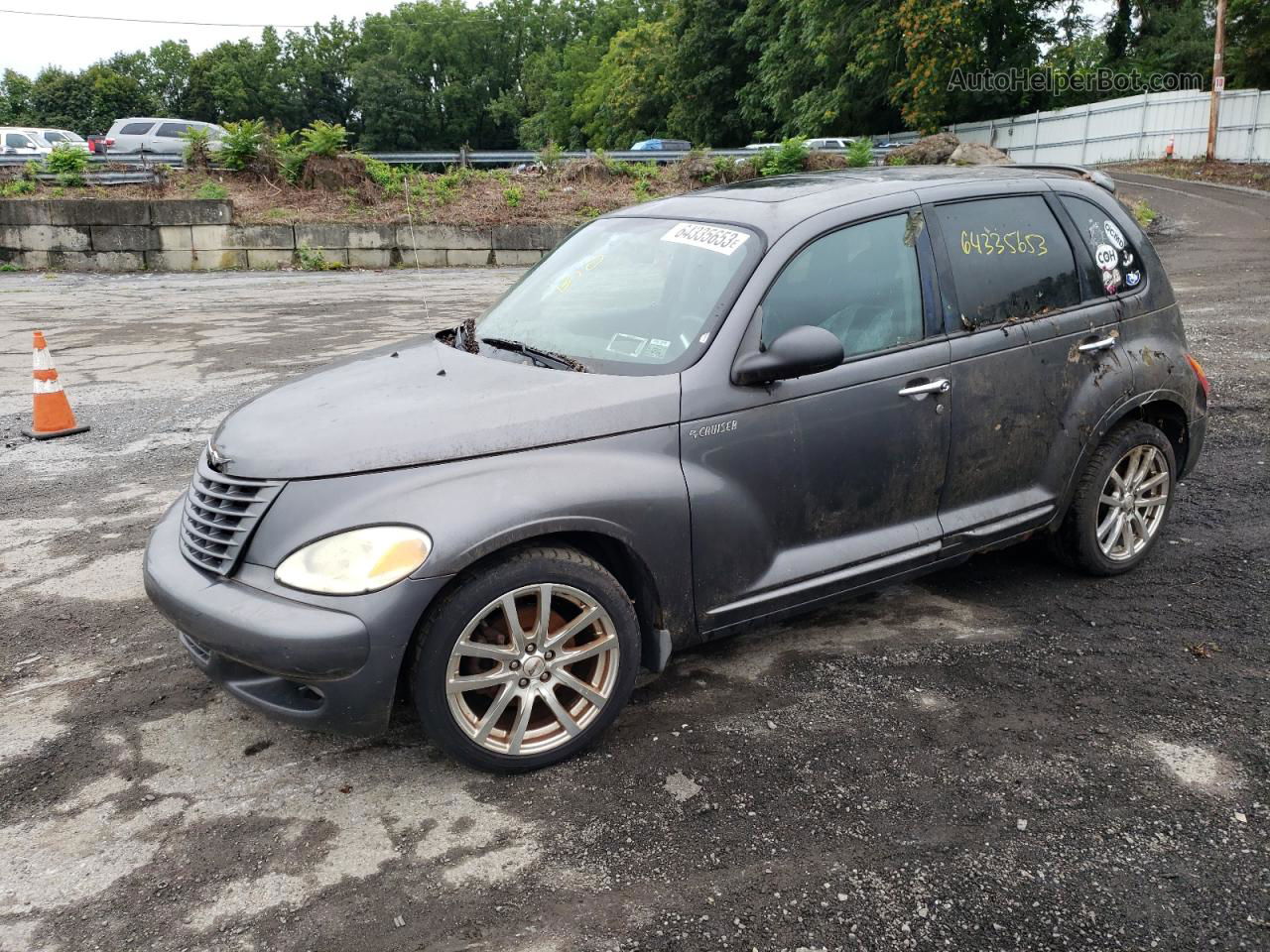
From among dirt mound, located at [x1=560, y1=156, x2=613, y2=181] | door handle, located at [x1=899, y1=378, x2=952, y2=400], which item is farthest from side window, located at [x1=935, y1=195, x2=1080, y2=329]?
dirt mound, located at [x1=560, y1=156, x2=613, y2=181]

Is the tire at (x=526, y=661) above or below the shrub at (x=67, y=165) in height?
below

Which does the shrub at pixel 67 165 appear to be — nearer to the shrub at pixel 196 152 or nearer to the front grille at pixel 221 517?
the shrub at pixel 196 152

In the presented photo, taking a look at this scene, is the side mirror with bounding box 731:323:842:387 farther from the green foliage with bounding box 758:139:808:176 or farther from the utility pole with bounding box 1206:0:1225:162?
the utility pole with bounding box 1206:0:1225:162

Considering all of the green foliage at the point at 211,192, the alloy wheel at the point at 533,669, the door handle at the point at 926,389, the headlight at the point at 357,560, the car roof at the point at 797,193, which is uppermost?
the green foliage at the point at 211,192

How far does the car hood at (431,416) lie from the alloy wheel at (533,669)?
0.50 meters

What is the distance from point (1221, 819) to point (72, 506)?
5784 millimetres

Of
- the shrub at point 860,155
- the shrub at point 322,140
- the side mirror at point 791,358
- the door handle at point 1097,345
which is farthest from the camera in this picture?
the shrub at point 860,155

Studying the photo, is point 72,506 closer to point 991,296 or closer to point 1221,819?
point 991,296

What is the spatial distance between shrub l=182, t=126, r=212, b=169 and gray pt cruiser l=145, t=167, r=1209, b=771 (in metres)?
19.2

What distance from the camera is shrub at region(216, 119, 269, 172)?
67.9 feet

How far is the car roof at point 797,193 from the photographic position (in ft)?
12.5

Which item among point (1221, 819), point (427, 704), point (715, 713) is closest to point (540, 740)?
point (427, 704)

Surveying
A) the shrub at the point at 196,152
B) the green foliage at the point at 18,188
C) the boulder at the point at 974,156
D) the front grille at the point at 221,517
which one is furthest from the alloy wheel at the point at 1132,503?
the shrub at the point at 196,152

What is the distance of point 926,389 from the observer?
3848 mm
